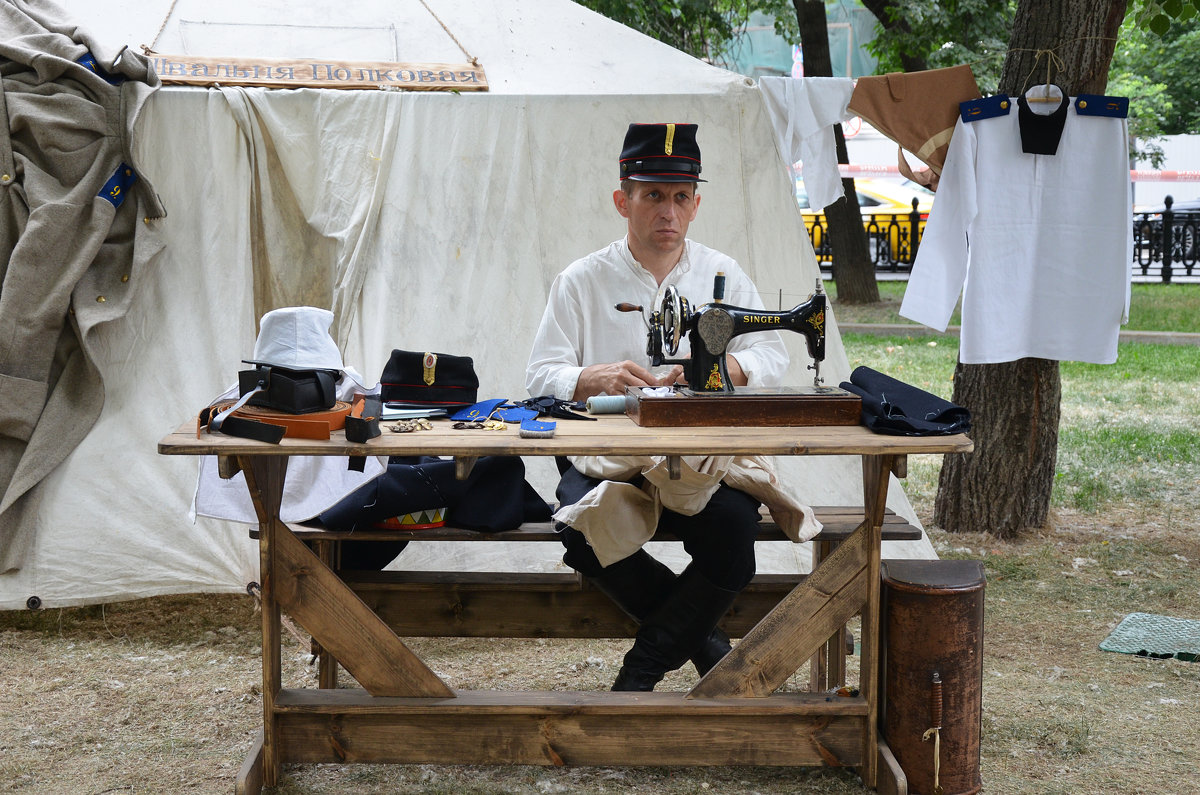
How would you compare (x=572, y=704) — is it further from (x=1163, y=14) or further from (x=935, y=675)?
(x=1163, y=14)

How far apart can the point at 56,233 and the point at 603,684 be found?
2.49 metres

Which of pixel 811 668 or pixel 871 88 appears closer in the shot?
pixel 811 668

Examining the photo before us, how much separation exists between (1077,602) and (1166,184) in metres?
24.4

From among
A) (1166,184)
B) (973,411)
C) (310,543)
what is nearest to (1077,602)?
(973,411)

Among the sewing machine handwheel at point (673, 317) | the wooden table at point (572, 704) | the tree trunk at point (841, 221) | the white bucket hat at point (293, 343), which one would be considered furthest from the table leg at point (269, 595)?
the tree trunk at point (841, 221)

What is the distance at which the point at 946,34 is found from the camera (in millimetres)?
10453

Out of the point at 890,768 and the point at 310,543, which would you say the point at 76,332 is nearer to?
the point at 310,543

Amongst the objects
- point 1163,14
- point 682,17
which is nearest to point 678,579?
point 1163,14

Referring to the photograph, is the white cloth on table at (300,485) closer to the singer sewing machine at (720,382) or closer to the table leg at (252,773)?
the table leg at (252,773)

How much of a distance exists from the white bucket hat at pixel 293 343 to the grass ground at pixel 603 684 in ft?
3.66

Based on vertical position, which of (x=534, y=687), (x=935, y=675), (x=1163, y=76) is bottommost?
(x=534, y=687)

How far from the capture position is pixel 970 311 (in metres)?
4.57

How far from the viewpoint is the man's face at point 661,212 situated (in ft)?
10.8

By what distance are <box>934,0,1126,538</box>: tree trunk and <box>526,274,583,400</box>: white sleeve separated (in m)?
2.42
